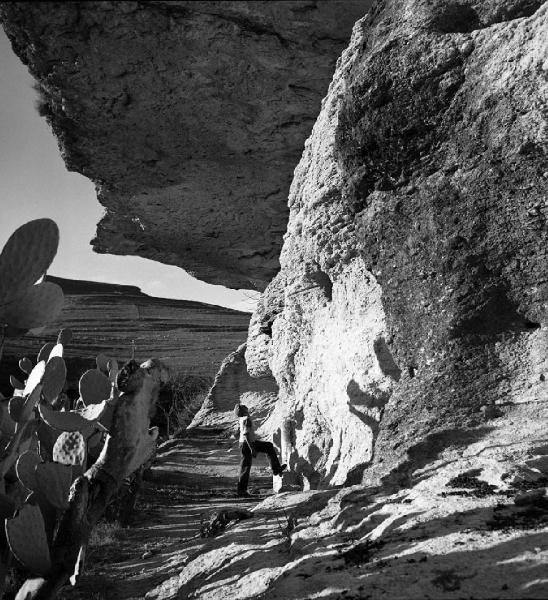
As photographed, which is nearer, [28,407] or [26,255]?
[26,255]

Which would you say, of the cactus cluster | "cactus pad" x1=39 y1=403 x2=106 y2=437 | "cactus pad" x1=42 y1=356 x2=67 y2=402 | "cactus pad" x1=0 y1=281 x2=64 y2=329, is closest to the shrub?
"cactus pad" x1=42 y1=356 x2=67 y2=402

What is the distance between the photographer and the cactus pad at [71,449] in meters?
2.58

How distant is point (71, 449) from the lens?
103 inches

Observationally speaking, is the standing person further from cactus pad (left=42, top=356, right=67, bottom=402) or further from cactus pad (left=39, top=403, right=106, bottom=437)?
cactus pad (left=39, top=403, right=106, bottom=437)

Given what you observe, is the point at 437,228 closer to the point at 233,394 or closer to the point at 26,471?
the point at 26,471

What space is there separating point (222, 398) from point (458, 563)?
1218 cm

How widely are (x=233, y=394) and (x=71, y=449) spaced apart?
1109 centimetres

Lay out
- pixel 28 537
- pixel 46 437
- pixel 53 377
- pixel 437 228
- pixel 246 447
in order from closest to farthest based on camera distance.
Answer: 1. pixel 28 537
2. pixel 53 377
3. pixel 46 437
4. pixel 437 228
5. pixel 246 447

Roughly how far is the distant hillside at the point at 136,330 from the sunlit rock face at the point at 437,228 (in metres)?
12.3

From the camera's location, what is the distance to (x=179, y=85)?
8.69 m

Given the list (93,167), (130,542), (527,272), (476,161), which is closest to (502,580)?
(527,272)

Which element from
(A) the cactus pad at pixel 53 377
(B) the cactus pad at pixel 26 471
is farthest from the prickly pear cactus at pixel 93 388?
(B) the cactus pad at pixel 26 471

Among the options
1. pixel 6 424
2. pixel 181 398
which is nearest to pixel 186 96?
pixel 6 424

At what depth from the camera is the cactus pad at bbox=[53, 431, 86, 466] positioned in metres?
2.58
